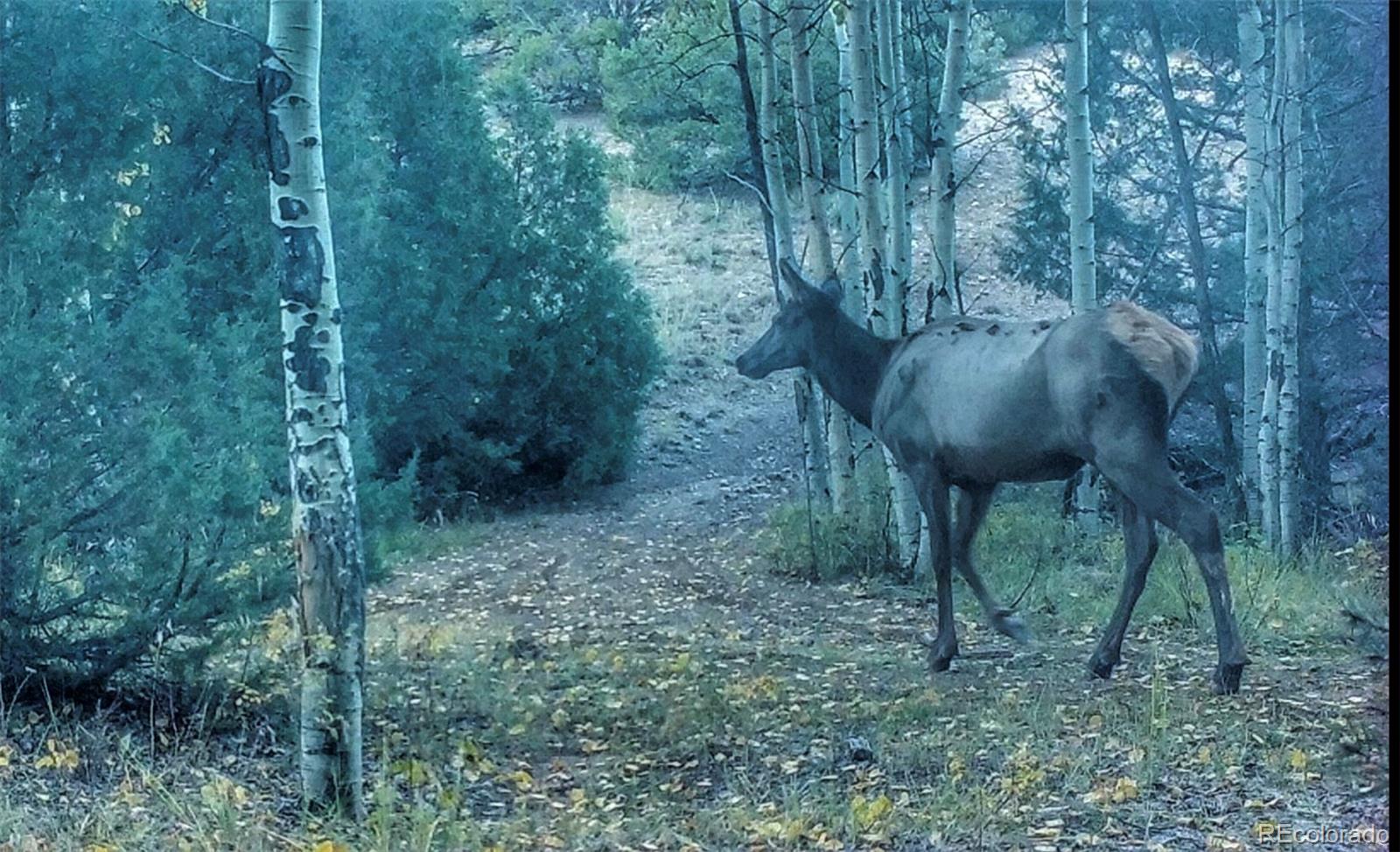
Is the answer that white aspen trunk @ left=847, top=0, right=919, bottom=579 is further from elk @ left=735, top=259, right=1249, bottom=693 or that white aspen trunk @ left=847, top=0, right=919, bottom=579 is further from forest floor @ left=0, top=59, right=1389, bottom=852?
elk @ left=735, top=259, right=1249, bottom=693

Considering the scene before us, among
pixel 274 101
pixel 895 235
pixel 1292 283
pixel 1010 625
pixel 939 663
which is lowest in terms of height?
pixel 939 663

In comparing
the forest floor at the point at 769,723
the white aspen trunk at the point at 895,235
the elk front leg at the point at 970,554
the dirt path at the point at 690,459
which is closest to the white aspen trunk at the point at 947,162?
the white aspen trunk at the point at 895,235

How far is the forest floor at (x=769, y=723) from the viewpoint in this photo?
4371 mm

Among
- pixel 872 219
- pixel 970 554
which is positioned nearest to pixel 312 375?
pixel 970 554

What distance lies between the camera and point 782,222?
9.74 metres

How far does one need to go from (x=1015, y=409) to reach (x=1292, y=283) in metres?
2.92

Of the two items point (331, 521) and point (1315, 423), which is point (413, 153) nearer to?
point (331, 521)

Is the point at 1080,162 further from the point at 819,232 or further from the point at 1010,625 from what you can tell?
the point at 1010,625

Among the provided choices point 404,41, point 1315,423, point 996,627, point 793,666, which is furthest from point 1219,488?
point 404,41

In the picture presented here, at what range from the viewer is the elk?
5.77 meters

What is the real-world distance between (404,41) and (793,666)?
4465 mm

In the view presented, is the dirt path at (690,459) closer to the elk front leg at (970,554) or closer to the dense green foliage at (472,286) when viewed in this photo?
the dense green foliage at (472,286)

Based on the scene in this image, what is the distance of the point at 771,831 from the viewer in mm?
4367

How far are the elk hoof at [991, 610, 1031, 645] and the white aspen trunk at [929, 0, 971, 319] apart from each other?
2.00 m
